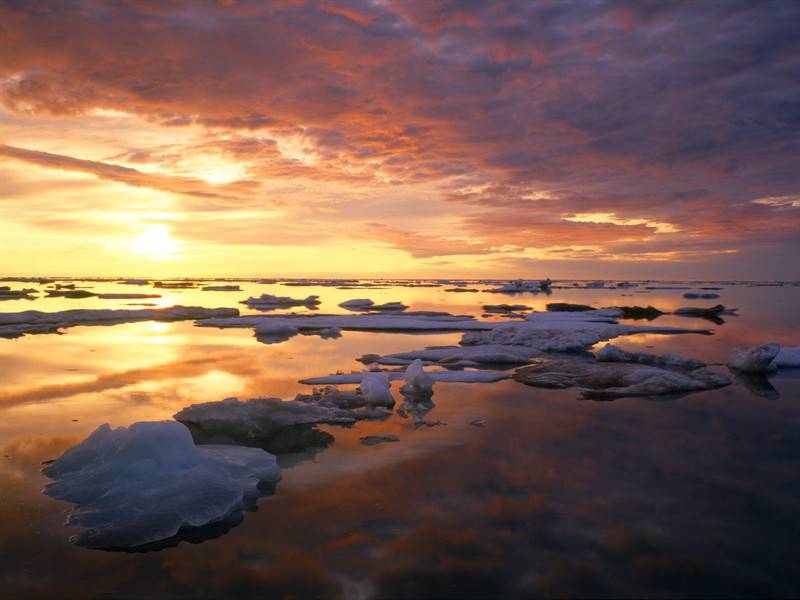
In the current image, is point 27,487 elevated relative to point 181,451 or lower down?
lower down

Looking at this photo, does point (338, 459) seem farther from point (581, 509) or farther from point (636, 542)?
point (636, 542)

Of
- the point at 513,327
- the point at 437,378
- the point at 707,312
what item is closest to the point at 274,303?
the point at 513,327

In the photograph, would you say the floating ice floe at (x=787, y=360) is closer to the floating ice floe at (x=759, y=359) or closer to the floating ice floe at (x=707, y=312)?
the floating ice floe at (x=759, y=359)

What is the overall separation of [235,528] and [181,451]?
46.0 inches

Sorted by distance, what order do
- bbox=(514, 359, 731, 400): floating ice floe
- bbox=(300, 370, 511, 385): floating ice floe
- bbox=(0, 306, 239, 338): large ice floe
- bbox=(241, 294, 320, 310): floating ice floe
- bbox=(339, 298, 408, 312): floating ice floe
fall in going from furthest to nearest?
1. bbox=(241, 294, 320, 310): floating ice floe
2. bbox=(339, 298, 408, 312): floating ice floe
3. bbox=(0, 306, 239, 338): large ice floe
4. bbox=(300, 370, 511, 385): floating ice floe
5. bbox=(514, 359, 731, 400): floating ice floe

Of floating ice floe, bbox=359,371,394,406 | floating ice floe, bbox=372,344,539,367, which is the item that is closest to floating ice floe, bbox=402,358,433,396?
floating ice floe, bbox=359,371,394,406

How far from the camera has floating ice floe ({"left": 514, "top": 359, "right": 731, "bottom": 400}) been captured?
972 cm

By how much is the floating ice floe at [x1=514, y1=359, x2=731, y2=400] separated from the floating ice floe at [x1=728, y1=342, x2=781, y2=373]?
4.71 feet

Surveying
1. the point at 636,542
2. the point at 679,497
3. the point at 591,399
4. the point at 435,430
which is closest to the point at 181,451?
the point at 435,430

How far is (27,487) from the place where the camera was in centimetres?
519

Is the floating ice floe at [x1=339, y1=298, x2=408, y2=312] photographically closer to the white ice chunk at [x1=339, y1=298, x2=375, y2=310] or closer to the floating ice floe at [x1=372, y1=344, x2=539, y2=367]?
the white ice chunk at [x1=339, y1=298, x2=375, y2=310]

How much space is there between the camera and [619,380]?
10328mm

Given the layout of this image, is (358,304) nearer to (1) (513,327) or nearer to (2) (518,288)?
(1) (513,327)

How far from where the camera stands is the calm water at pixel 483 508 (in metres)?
3.71
